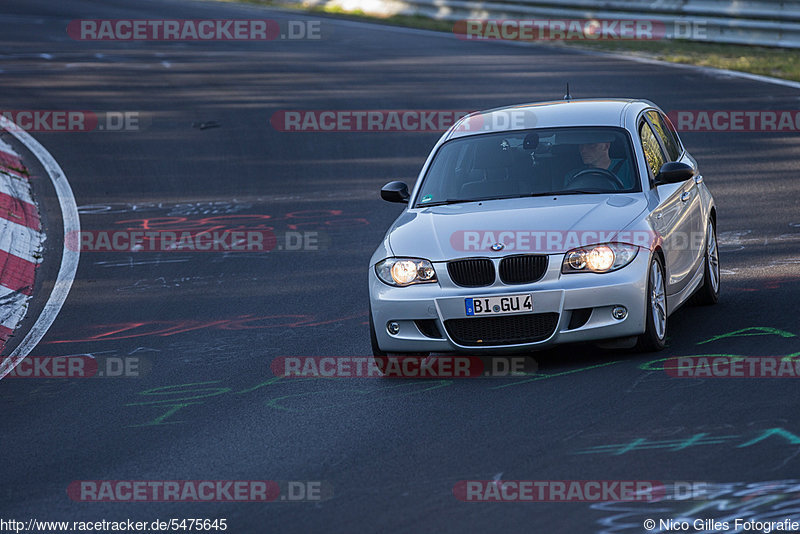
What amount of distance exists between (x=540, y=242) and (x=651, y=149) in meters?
1.88

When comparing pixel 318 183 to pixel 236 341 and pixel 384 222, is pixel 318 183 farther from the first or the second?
pixel 236 341

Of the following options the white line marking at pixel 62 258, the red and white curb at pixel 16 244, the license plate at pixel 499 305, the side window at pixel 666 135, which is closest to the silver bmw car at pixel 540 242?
the license plate at pixel 499 305

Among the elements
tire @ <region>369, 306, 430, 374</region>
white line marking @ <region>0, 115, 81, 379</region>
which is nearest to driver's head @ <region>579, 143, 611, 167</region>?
tire @ <region>369, 306, 430, 374</region>

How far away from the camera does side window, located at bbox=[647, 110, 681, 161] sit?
9.62 meters

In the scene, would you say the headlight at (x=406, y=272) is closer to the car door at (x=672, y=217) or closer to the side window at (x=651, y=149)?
the car door at (x=672, y=217)

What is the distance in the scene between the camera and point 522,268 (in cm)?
762

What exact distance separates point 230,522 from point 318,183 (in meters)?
10.6

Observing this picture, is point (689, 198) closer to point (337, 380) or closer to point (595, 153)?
point (595, 153)

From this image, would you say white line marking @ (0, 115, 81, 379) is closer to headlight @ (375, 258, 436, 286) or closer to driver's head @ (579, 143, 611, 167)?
headlight @ (375, 258, 436, 286)

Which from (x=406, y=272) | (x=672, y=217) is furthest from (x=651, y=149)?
(x=406, y=272)

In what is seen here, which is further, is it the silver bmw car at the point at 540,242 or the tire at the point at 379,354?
the tire at the point at 379,354

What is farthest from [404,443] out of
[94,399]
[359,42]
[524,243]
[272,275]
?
[359,42]

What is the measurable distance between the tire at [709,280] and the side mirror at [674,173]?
3.78ft

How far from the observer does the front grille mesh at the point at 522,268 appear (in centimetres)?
761
